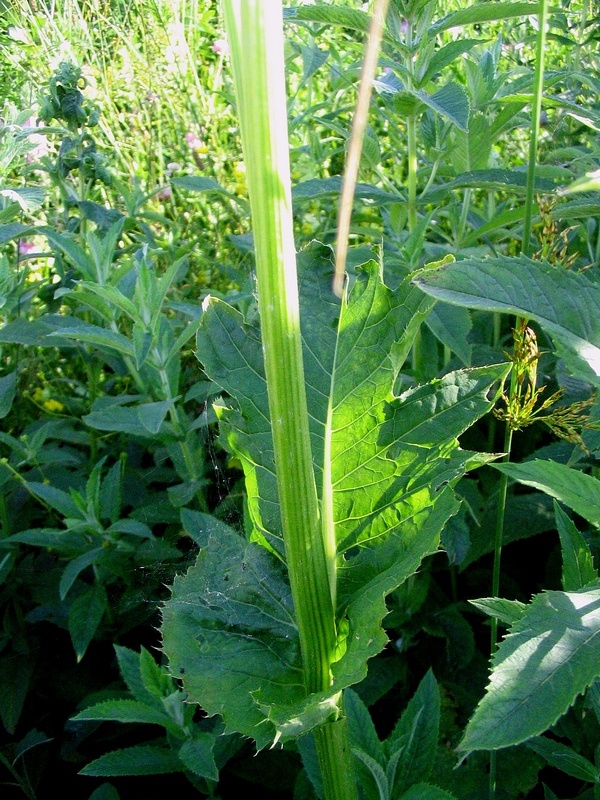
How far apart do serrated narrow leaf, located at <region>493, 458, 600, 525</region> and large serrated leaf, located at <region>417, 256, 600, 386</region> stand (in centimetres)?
14

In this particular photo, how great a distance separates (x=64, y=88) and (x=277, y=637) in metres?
1.69

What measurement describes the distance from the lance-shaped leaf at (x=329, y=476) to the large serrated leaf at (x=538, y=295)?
0.23 feet

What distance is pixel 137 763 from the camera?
4.28 feet

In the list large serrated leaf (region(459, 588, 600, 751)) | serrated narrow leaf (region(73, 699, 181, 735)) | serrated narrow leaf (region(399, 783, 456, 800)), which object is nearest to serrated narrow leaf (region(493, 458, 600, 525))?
large serrated leaf (region(459, 588, 600, 751))

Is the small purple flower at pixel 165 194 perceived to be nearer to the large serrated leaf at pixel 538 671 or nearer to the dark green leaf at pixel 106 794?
the dark green leaf at pixel 106 794

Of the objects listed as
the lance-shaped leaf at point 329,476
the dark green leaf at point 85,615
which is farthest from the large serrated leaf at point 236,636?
the dark green leaf at point 85,615

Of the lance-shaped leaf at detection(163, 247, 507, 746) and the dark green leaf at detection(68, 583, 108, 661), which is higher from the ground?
the lance-shaped leaf at detection(163, 247, 507, 746)

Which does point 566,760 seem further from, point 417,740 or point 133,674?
point 133,674

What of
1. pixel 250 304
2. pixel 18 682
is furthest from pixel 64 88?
pixel 18 682

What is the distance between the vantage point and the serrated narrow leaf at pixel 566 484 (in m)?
0.83

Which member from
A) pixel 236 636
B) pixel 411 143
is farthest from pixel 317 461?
pixel 411 143

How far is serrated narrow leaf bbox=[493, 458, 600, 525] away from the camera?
833 mm

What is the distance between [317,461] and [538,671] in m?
0.31

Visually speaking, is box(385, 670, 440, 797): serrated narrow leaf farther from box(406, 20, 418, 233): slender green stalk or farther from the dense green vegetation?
box(406, 20, 418, 233): slender green stalk
